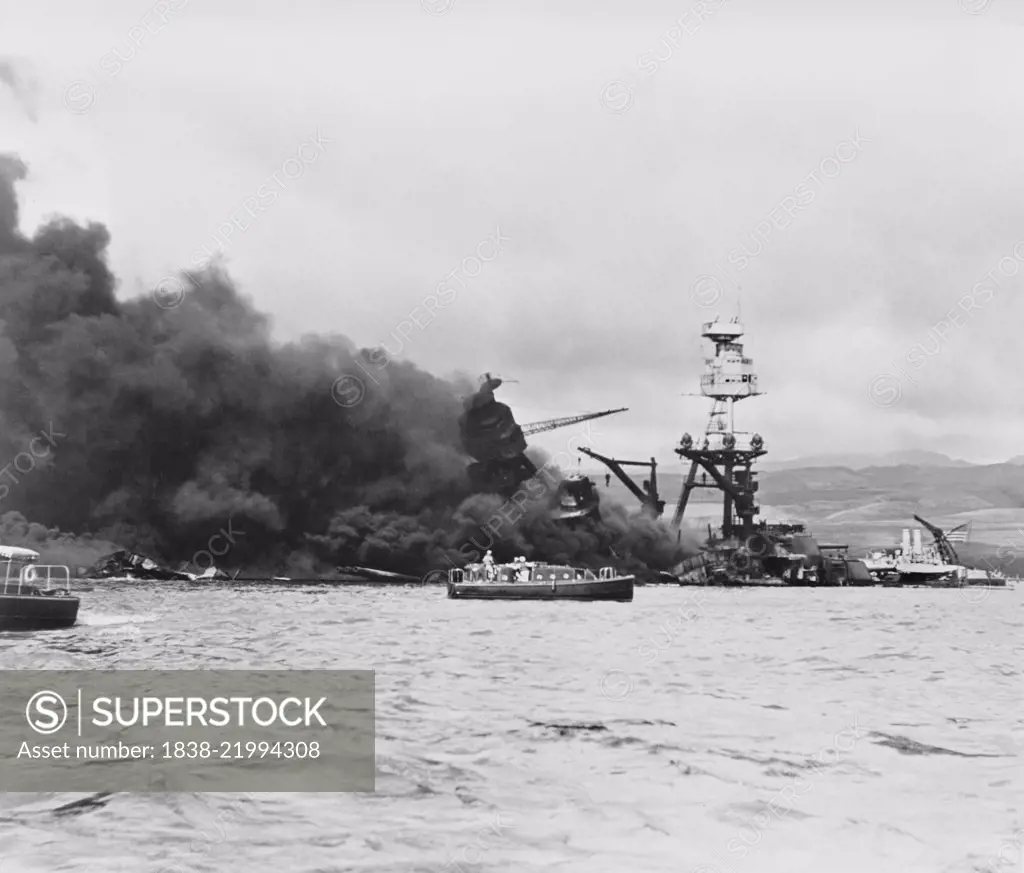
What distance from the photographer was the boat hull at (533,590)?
58.7m

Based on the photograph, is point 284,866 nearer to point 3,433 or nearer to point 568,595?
point 568,595

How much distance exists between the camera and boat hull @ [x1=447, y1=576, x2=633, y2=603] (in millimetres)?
58688

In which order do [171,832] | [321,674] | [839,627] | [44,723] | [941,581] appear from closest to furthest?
[171,832] → [44,723] → [321,674] → [839,627] → [941,581]

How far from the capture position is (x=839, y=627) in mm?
39250

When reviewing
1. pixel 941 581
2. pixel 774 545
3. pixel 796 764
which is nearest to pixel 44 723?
pixel 796 764

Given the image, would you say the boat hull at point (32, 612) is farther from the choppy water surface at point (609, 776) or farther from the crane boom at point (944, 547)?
the crane boom at point (944, 547)

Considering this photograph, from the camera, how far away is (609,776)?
11.5m

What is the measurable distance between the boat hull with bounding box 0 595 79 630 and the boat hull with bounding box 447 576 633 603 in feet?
105

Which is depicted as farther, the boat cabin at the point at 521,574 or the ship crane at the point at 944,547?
the ship crane at the point at 944,547

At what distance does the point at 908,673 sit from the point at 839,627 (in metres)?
17.7

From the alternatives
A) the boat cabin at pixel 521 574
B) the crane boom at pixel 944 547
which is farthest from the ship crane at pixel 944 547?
the boat cabin at pixel 521 574

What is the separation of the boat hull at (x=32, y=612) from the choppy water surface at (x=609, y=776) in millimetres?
2342

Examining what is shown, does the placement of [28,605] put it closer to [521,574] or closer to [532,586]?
[532,586]

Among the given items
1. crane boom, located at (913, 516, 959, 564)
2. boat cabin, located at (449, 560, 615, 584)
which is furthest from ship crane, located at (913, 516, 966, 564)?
boat cabin, located at (449, 560, 615, 584)
